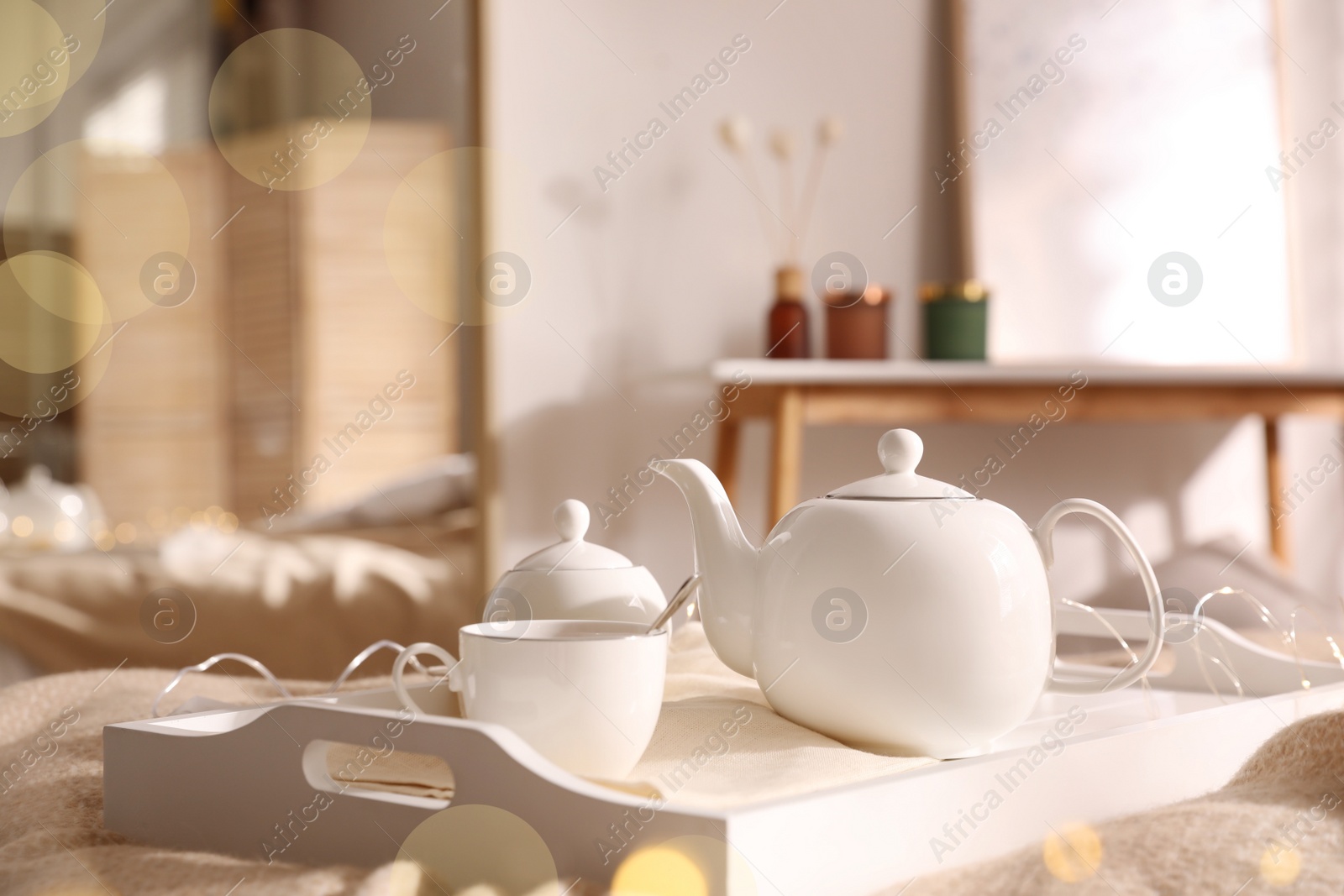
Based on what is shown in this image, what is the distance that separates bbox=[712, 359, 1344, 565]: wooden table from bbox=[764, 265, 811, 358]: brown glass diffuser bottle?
0.10 metres

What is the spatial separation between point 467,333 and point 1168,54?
1.58 m

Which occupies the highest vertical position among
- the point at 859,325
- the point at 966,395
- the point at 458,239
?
the point at 458,239

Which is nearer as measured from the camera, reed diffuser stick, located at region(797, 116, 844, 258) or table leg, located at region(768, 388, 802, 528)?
table leg, located at region(768, 388, 802, 528)

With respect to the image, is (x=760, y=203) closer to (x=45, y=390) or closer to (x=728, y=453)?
(x=728, y=453)

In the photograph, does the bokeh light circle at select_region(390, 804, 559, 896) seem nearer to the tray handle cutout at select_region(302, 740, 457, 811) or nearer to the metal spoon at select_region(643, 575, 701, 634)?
the tray handle cutout at select_region(302, 740, 457, 811)

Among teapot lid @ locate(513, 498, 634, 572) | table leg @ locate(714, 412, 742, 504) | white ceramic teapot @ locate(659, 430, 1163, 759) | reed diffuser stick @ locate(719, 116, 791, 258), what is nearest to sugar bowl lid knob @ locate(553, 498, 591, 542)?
teapot lid @ locate(513, 498, 634, 572)

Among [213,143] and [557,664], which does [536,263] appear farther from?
[557,664]

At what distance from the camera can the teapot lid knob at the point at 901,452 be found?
0.69m

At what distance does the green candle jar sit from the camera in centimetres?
215

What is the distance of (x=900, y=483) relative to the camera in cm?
67

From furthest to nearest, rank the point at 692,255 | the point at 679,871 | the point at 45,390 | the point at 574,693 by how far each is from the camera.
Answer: the point at 692,255 < the point at 45,390 < the point at 574,693 < the point at 679,871

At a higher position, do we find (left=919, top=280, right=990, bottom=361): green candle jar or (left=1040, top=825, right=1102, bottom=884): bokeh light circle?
(left=919, top=280, right=990, bottom=361): green candle jar

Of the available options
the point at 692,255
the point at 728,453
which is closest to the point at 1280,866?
the point at 728,453

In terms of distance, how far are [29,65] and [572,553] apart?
1560 mm
